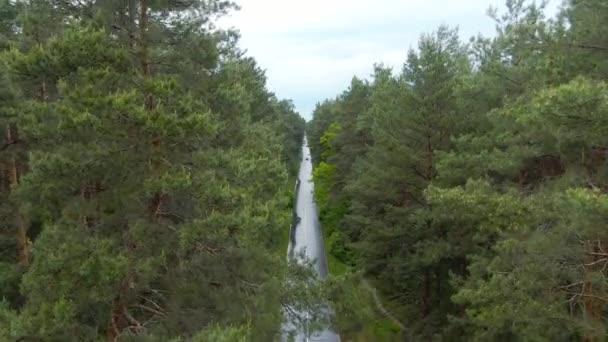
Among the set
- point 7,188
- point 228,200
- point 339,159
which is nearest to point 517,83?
point 228,200

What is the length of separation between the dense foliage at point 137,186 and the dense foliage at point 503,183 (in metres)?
4.57

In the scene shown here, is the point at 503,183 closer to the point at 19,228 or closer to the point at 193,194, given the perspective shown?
the point at 193,194

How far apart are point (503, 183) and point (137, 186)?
8.52 metres

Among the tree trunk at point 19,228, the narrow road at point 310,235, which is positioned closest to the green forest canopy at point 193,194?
the tree trunk at point 19,228

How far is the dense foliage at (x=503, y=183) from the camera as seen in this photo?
906 cm

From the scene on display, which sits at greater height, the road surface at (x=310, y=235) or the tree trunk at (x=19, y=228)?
the tree trunk at (x=19, y=228)

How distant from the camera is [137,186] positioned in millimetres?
8594

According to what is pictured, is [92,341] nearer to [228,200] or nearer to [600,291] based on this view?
[228,200]

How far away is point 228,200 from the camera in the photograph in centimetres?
878

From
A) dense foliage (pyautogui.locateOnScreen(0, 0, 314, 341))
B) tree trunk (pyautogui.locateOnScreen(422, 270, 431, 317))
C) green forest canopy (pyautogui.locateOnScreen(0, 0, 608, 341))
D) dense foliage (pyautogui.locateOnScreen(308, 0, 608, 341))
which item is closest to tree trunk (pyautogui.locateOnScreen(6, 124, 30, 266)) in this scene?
green forest canopy (pyautogui.locateOnScreen(0, 0, 608, 341))

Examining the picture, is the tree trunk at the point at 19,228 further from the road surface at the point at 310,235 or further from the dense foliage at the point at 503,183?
the road surface at the point at 310,235

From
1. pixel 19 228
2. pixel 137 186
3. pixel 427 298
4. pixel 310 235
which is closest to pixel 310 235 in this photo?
pixel 310 235

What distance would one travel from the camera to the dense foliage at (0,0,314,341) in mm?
7750

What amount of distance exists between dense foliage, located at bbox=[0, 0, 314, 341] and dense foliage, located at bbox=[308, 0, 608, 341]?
4573 millimetres
